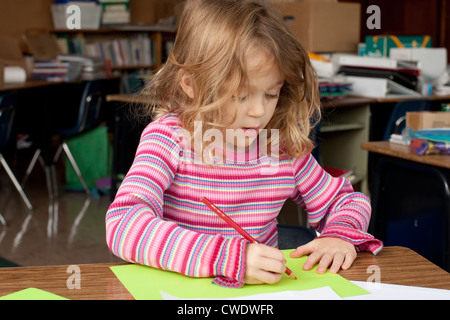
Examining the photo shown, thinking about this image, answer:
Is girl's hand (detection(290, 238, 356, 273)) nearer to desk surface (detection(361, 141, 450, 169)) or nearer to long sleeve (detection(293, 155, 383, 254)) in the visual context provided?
long sleeve (detection(293, 155, 383, 254))

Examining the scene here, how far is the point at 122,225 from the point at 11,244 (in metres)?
2.37

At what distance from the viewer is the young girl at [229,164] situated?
88 cm

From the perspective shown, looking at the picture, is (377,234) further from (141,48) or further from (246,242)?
(141,48)

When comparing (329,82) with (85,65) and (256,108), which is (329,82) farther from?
(85,65)

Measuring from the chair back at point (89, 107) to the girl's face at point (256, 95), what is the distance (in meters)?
3.23

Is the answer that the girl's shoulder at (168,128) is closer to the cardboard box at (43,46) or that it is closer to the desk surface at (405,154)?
the desk surface at (405,154)

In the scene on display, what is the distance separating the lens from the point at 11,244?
3062 mm

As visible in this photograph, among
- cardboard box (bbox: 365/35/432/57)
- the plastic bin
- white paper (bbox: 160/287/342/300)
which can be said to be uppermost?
the plastic bin

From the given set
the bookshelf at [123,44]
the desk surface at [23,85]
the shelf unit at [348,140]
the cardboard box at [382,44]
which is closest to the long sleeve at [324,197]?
the shelf unit at [348,140]

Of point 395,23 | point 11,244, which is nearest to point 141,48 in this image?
point 395,23

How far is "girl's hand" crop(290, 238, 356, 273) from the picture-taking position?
0.92 metres

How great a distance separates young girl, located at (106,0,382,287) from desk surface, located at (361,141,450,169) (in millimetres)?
675

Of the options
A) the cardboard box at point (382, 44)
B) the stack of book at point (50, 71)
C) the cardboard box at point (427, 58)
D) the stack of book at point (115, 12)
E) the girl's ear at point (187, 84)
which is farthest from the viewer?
the stack of book at point (115, 12)

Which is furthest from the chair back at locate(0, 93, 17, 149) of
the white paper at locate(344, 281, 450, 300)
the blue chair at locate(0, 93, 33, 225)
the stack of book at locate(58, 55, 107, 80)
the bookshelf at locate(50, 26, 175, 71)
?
the white paper at locate(344, 281, 450, 300)
